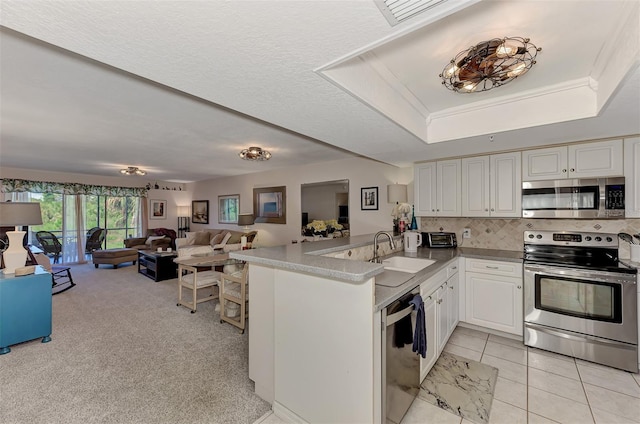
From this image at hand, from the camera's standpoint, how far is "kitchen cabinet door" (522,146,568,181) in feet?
9.48

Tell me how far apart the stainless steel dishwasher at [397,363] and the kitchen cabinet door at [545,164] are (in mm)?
2289

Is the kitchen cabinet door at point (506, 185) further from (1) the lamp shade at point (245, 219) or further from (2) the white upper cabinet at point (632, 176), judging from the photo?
(1) the lamp shade at point (245, 219)

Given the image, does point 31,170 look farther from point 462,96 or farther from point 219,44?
point 462,96

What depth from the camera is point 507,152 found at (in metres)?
3.20

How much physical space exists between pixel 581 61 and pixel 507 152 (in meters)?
1.46

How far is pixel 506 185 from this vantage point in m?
3.20

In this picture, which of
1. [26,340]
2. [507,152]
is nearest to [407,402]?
[507,152]

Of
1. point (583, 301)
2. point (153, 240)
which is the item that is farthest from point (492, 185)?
point (153, 240)

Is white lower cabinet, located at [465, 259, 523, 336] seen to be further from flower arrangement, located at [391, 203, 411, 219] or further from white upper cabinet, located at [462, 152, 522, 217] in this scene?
flower arrangement, located at [391, 203, 411, 219]

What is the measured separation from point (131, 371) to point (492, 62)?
377 cm

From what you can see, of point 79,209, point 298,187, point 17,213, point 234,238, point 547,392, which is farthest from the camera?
point 79,209

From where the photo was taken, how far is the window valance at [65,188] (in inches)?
243

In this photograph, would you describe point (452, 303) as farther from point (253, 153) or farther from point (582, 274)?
point (253, 153)

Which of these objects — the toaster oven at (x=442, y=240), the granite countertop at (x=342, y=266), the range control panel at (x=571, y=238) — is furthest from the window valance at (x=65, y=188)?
the range control panel at (x=571, y=238)
